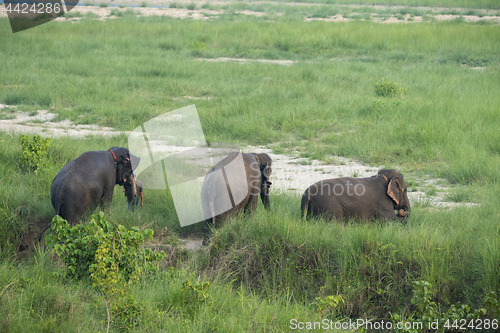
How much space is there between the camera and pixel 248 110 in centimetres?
1066

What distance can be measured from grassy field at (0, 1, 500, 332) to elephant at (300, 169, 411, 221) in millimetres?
249

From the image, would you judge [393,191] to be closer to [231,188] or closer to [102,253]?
[231,188]

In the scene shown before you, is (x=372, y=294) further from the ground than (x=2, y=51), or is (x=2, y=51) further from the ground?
(x=2, y=51)

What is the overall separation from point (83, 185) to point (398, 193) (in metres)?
3.35

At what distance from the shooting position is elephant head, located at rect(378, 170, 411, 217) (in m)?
5.66

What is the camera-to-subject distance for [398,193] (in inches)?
225

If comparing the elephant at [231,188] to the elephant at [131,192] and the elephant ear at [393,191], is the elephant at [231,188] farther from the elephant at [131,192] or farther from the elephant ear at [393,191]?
the elephant ear at [393,191]

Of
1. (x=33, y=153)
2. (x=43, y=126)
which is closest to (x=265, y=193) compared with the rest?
(x=33, y=153)

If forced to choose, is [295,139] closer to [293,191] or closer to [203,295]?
[293,191]

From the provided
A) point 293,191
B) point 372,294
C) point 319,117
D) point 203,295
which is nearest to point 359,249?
point 372,294

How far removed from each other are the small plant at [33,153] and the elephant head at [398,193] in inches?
174

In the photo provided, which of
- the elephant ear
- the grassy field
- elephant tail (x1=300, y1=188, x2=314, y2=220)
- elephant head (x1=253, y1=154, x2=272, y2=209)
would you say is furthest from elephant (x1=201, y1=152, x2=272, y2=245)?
the elephant ear

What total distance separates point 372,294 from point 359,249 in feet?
1.37

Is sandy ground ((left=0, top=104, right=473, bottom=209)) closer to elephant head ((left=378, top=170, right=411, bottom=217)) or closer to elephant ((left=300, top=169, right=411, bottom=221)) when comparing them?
elephant head ((left=378, top=170, right=411, bottom=217))
